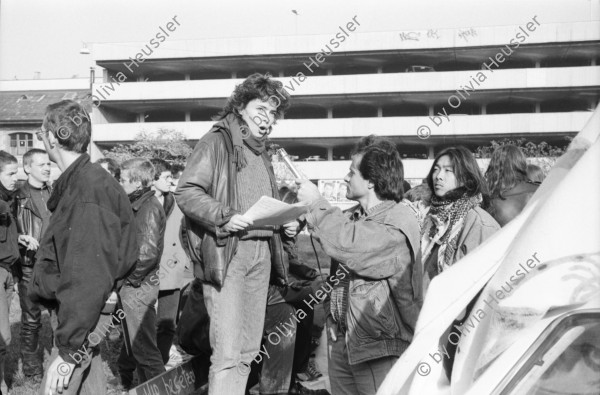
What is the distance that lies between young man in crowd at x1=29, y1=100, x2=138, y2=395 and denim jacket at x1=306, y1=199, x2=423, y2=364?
107 cm

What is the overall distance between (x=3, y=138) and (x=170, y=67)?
65.8 ft

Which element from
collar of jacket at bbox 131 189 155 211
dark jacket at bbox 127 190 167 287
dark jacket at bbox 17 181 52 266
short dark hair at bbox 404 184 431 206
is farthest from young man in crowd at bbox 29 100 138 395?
short dark hair at bbox 404 184 431 206

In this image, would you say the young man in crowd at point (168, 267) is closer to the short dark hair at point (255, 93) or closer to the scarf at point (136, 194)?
the scarf at point (136, 194)

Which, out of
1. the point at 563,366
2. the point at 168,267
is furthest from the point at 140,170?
the point at 563,366

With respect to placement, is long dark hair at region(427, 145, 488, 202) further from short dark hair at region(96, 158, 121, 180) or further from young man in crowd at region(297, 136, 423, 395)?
short dark hair at region(96, 158, 121, 180)

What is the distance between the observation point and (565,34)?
58750 millimetres

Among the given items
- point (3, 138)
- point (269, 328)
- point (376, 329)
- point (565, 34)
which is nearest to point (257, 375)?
point (269, 328)

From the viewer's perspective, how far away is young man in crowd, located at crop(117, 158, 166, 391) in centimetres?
611

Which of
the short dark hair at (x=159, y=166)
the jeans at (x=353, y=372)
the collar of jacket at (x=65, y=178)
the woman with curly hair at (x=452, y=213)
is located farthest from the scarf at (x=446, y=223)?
the short dark hair at (x=159, y=166)

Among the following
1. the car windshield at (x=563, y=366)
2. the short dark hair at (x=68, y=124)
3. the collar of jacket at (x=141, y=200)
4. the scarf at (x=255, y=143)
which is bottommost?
the collar of jacket at (x=141, y=200)

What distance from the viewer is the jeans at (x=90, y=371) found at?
11.5 feet

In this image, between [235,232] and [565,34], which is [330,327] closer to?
[235,232]

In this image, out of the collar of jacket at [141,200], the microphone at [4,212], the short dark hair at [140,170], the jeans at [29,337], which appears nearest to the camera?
the microphone at [4,212]

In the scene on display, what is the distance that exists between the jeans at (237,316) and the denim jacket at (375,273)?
0.62 meters
